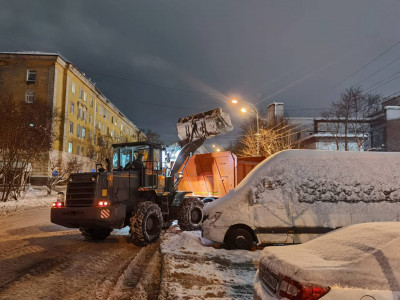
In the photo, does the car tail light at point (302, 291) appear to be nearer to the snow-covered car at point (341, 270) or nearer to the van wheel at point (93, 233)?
the snow-covered car at point (341, 270)

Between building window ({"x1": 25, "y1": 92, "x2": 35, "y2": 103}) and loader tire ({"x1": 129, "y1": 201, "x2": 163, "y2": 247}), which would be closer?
loader tire ({"x1": 129, "y1": 201, "x2": 163, "y2": 247})

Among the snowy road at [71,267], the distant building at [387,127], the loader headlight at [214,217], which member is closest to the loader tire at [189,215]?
the snowy road at [71,267]

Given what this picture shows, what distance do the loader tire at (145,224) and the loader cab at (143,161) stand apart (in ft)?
4.08

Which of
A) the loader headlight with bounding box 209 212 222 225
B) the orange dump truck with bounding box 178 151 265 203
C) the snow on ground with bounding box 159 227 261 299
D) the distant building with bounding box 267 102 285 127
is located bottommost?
the snow on ground with bounding box 159 227 261 299

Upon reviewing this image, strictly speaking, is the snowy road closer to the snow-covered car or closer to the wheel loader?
the wheel loader

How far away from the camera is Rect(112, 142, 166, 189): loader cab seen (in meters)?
10.1

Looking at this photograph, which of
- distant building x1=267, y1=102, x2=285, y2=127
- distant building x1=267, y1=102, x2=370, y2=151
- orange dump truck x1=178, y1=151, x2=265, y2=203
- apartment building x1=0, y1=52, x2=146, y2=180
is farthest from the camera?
apartment building x1=0, y1=52, x2=146, y2=180

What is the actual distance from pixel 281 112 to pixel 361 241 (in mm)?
40117

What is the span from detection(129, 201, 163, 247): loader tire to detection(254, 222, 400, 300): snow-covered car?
531cm

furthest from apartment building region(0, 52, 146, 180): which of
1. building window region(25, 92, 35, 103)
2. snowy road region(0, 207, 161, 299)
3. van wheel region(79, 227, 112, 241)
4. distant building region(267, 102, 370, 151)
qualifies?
snowy road region(0, 207, 161, 299)

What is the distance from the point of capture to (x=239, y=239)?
7.30 meters

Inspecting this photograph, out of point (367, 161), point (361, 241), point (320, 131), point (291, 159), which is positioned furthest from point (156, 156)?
point (320, 131)

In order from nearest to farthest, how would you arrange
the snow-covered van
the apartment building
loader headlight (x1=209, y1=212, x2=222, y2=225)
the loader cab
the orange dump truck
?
the snow-covered van
loader headlight (x1=209, y1=212, x2=222, y2=225)
the loader cab
the orange dump truck
the apartment building

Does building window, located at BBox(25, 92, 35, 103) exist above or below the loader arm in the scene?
above
